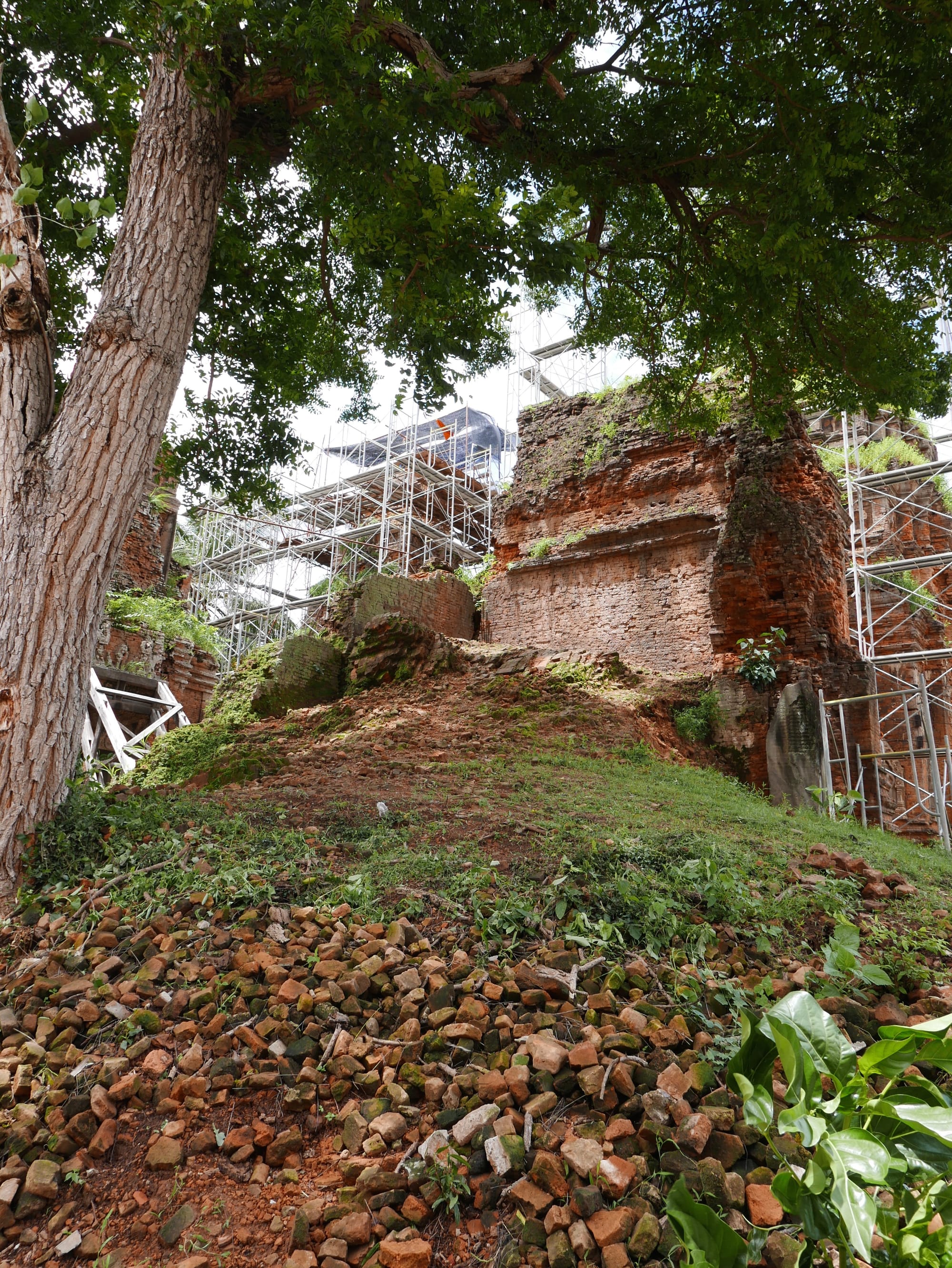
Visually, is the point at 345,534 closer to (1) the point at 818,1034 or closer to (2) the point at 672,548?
(2) the point at 672,548

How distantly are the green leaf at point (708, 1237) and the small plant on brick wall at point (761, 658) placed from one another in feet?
28.7

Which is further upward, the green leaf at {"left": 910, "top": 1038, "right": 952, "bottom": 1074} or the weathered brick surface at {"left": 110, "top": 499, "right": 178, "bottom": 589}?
the weathered brick surface at {"left": 110, "top": 499, "right": 178, "bottom": 589}

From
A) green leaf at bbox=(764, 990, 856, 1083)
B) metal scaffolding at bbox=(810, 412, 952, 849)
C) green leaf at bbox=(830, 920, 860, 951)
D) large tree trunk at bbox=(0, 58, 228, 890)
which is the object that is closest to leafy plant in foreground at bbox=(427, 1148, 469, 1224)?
green leaf at bbox=(764, 990, 856, 1083)

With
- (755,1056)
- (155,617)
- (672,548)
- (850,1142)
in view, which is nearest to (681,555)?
(672,548)

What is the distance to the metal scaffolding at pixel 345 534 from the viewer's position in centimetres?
2088

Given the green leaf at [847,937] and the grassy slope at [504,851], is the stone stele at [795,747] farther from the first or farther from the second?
the green leaf at [847,937]

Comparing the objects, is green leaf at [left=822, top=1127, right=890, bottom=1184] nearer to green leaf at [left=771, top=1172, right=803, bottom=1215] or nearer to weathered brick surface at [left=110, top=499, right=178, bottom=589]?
green leaf at [left=771, top=1172, right=803, bottom=1215]

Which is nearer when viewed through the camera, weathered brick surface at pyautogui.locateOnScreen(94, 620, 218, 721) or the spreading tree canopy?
the spreading tree canopy

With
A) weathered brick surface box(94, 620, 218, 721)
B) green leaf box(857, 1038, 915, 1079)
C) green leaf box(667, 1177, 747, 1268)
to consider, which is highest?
weathered brick surface box(94, 620, 218, 721)

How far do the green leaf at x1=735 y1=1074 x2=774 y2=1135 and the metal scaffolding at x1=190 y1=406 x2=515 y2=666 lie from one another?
18586 millimetres

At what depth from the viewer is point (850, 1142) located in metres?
1.08

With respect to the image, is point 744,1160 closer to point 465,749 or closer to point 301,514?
point 465,749

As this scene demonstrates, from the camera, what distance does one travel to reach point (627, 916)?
115 inches

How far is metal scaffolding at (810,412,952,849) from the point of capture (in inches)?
563
